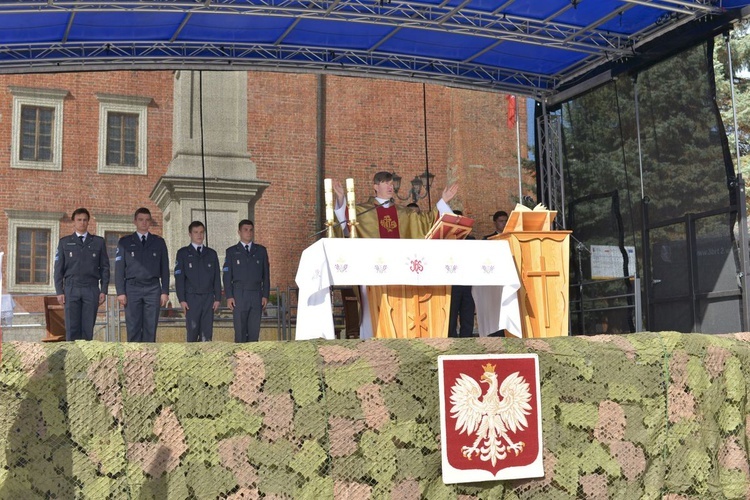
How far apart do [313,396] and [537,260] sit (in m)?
2.66

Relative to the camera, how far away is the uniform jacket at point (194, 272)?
32.5ft

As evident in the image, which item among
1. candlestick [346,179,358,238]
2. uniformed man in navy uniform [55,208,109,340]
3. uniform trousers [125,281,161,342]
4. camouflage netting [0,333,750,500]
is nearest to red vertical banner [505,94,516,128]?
uniform trousers [125,281,161,342]

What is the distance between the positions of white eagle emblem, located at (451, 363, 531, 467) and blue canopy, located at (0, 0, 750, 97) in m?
5.08

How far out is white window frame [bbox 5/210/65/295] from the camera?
68.8 feet

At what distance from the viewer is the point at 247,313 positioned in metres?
9.98

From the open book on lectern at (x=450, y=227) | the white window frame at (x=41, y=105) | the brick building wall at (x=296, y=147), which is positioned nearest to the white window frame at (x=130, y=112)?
the brick building wall at (x=296, y=147)

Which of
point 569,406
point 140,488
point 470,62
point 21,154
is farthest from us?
point 21,154

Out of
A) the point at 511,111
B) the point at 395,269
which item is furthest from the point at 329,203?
the point at 511,111

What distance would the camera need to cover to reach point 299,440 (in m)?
4.83

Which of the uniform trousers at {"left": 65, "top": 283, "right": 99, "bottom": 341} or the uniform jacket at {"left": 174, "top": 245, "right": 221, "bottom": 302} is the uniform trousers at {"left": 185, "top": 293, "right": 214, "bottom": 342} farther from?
the uniform trousers at {"left": 65, "top": 283, "right": 99, "bottom": 341}

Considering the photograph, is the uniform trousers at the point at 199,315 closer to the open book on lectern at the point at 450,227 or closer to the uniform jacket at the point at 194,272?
the uniform jacket at the point at 194,272

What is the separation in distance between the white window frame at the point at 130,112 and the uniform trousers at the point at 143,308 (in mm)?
13732

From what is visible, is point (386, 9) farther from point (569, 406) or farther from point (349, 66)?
point (569, 406)

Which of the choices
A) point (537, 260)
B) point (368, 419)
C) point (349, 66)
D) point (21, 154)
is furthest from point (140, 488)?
point (21, 154)
